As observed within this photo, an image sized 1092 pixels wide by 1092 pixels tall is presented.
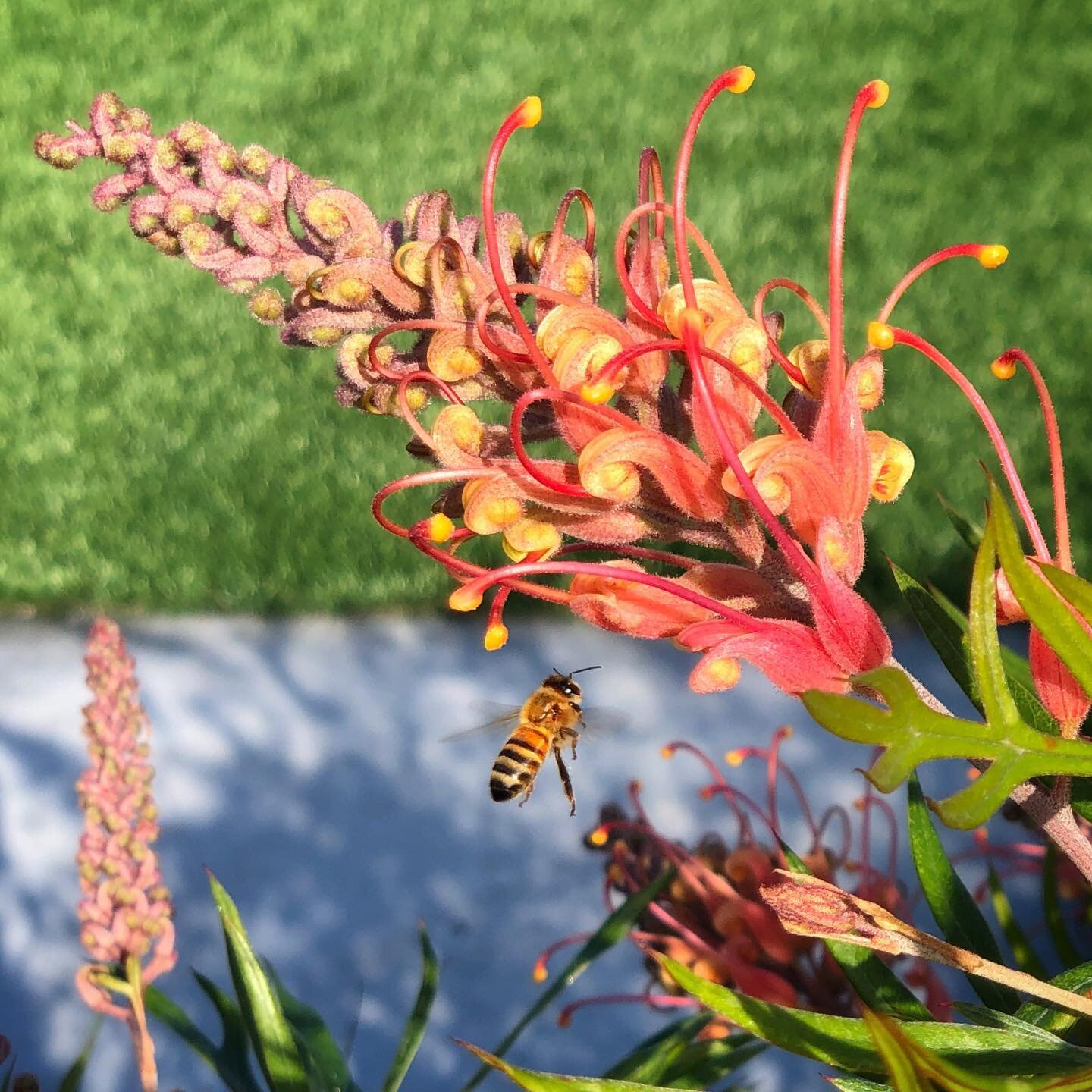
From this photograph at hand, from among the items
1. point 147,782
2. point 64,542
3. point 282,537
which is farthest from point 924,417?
point 147,782

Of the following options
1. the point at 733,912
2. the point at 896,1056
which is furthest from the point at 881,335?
the point at 733,912

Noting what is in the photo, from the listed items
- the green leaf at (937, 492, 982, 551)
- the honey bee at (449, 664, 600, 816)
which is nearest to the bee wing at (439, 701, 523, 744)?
the honey bee at (449, 664, 600, 816)

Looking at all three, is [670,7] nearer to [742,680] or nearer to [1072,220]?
[1072,220]

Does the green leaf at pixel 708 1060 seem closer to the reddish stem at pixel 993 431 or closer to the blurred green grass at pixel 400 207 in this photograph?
the reddish stem at pixel 993 431

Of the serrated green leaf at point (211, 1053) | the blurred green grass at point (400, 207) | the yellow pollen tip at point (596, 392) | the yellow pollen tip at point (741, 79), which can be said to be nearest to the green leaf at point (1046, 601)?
the yellow pollen tip at point (596, 392)

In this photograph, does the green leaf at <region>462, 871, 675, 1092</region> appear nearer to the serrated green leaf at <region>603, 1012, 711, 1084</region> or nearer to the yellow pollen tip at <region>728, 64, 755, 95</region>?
the serrated green leaf at <region>603, 1012, 711, 1084</region>
